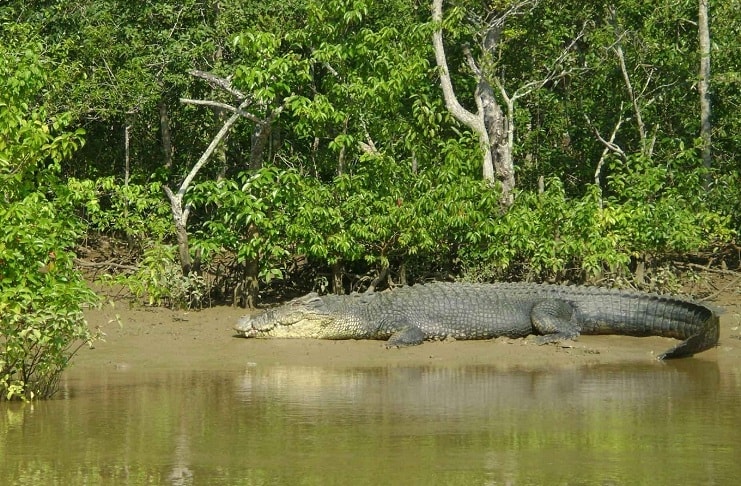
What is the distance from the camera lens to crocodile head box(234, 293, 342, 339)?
38.5ft

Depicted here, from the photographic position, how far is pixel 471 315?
11.8m

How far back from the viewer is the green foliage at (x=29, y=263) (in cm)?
780

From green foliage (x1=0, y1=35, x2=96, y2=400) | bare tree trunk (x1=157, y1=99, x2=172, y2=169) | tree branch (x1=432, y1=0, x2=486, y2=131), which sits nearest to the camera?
green foliage (x1=0, y1=35, x2=96, y2=400)

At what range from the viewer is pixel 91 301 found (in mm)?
8094

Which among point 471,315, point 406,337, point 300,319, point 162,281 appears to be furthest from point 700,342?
point 162,281

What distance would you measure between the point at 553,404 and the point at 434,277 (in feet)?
18.8

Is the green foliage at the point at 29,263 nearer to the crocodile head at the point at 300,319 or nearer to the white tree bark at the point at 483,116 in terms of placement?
the crocodile head at the point at 300,319

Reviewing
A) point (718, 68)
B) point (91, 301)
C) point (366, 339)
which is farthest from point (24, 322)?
point (718, 68)

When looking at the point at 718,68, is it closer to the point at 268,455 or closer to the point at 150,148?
the point at 150,148

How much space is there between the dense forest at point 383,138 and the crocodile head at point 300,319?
764 millimetres

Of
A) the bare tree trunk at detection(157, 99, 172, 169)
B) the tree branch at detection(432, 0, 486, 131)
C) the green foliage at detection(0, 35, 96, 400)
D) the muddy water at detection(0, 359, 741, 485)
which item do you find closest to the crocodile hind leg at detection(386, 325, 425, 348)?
the muddy water at detection(0, 359, 741, 485)

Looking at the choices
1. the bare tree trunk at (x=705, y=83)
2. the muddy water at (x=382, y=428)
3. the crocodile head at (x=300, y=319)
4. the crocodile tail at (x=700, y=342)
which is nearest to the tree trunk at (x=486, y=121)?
the bare tree trunk at (x=705, y=83)

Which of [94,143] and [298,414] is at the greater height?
[94,143]

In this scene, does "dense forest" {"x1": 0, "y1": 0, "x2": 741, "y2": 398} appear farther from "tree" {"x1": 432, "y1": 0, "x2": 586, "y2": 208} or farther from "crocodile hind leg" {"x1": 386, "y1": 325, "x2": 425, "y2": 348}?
"crocodile hind leg" {"x1": 386, "y1": 325, "x2": 425, "y2": 348}
